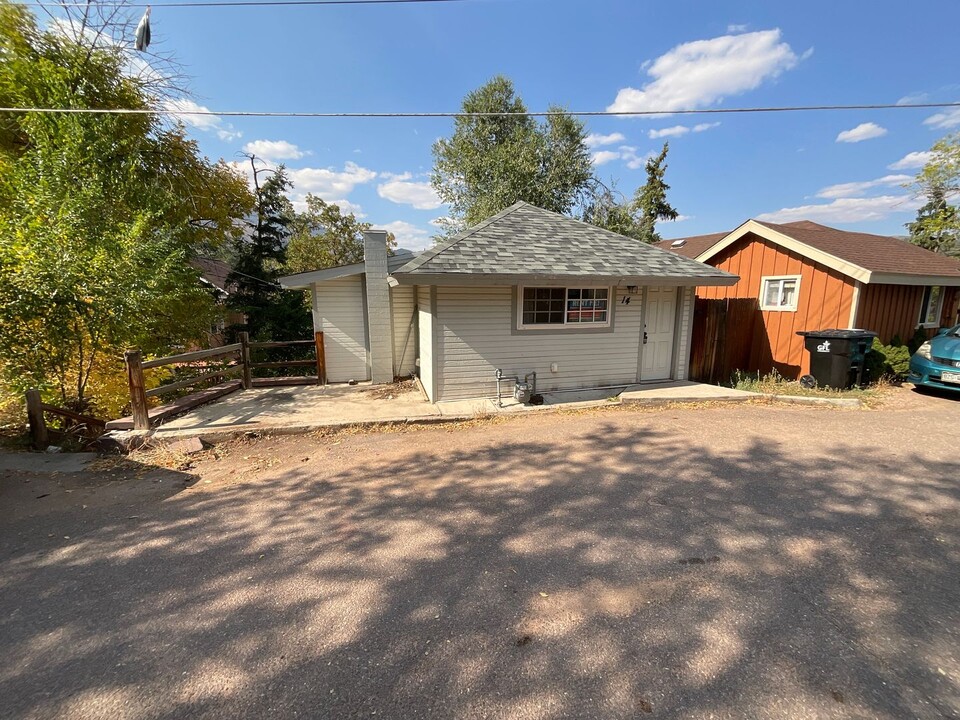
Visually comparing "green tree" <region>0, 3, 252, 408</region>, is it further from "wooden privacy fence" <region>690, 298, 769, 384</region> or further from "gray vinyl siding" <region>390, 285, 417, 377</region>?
"wooden privacy fence" <region>690, 298, 769, 384</region>

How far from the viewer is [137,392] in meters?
5.70

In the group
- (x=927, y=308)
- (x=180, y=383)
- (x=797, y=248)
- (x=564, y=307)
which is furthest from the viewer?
(x=927, y=308)

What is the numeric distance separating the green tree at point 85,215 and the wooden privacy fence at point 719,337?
36.7ft

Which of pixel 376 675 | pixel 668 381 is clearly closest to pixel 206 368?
pixel 376 675

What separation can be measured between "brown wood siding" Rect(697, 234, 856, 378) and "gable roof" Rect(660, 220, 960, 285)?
30cm

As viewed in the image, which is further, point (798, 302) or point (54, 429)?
point (798, 302)

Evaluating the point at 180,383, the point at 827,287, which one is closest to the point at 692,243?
the point at 827,287

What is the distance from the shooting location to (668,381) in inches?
358

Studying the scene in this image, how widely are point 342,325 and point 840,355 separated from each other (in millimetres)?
10689

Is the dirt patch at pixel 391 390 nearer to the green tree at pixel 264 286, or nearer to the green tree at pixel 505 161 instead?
the green tree at pixel 264 286

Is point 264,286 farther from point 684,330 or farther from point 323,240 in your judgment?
point 684,330

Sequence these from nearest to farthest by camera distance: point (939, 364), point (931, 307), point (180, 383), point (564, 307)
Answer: point (180, 383), point (939, 364), point (564, 307), point (931, 307)

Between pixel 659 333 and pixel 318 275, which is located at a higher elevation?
pixel 318 275

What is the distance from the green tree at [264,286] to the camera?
14.5 metres
